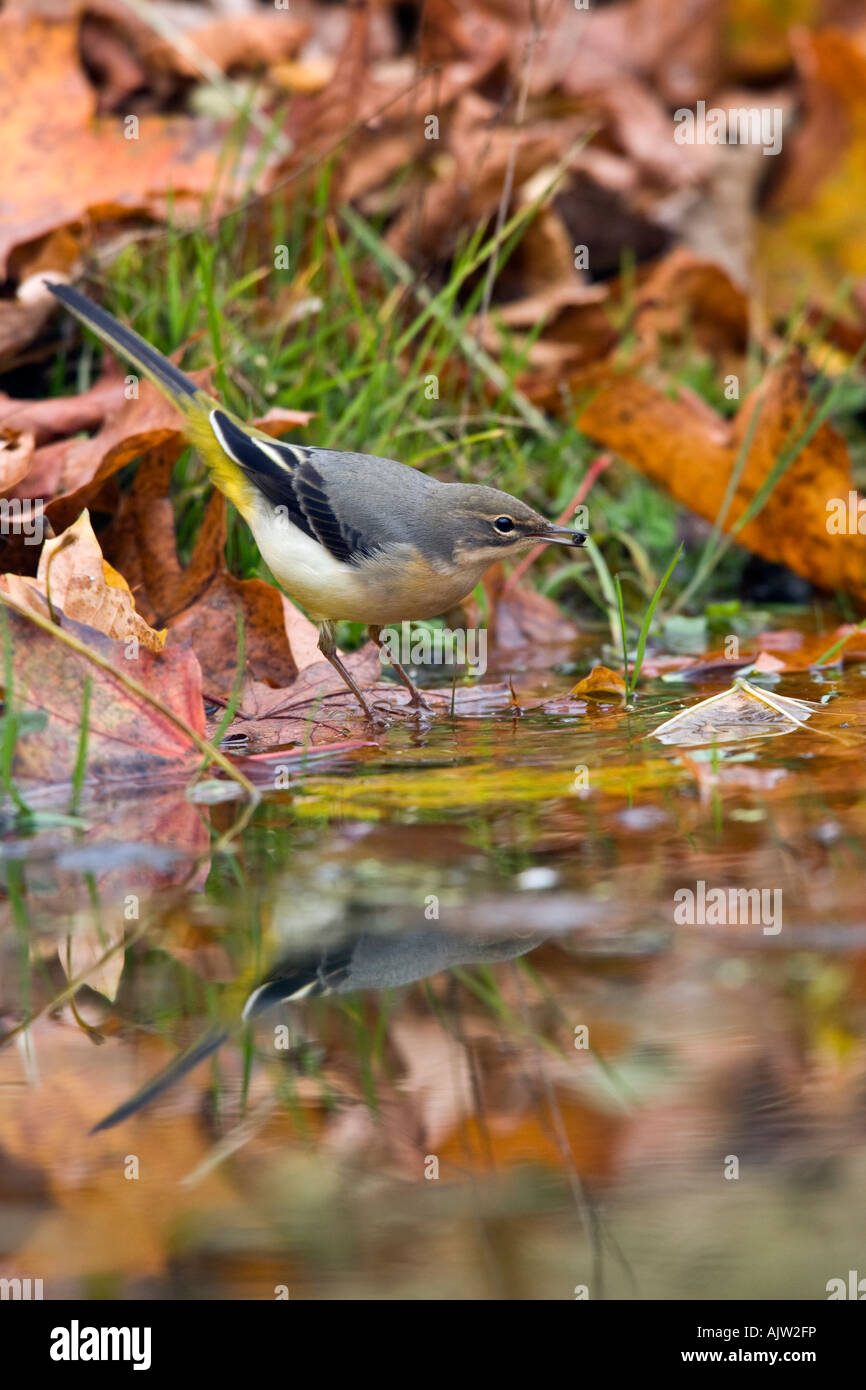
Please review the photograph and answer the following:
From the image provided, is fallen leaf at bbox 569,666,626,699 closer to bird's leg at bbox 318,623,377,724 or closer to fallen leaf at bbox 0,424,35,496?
bird's leg at bbox 318,623,377,724

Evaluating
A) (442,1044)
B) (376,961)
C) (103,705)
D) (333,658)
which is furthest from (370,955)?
(333,658)

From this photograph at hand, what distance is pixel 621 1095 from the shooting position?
5.93 feet

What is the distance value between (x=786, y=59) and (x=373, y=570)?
7590 mm

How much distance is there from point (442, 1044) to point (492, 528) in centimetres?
235

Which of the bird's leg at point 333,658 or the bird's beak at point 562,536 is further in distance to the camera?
the bird's beak at point 562,536

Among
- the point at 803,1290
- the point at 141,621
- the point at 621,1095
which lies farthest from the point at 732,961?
the point at 141,621

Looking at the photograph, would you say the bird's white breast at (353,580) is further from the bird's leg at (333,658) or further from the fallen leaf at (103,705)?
the fallen leaf at (103,705)

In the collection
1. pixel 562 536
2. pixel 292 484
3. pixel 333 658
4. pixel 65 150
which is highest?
pixel 65 150

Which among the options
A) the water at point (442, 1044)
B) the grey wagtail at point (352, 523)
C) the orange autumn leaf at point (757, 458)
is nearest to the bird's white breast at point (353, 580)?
the grey wagtail at point (352, 523)

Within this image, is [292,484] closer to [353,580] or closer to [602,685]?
[353,580]

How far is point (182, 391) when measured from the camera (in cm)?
412

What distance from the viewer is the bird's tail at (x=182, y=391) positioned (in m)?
4.11

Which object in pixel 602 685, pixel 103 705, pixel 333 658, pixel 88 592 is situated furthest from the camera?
pixel 333 658

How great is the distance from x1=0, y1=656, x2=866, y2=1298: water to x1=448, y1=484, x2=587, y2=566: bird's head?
1289 mm
